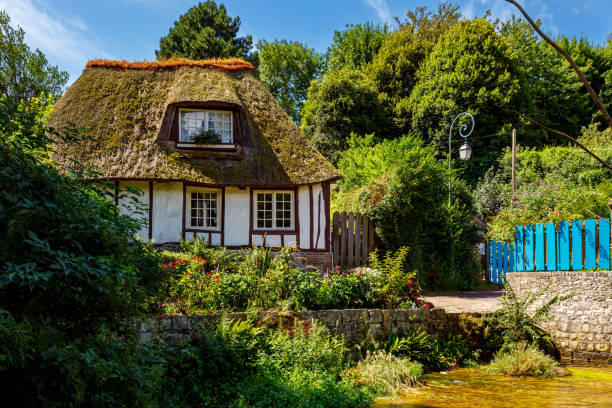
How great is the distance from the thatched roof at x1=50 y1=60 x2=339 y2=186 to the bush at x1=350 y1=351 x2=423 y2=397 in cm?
684

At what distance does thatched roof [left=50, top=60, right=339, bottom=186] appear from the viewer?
42.3 ft

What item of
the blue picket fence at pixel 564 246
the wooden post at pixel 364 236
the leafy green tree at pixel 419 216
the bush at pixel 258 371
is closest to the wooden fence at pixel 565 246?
the blue picket fence at pixel 564 246

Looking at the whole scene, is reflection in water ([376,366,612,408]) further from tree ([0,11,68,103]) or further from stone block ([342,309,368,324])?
tree ([0,11,68,103])

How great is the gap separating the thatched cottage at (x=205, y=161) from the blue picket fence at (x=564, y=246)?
5.34m

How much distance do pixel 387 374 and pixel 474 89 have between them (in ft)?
67.4

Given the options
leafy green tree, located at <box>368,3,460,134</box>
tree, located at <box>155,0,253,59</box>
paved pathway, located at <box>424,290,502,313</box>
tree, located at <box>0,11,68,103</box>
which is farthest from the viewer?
tree, located at <box>155,0,253,59</box>

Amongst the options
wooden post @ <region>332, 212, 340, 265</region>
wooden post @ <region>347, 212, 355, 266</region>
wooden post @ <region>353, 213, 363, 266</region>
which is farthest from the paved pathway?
wooden post @ <region>332, 212, 340, 265</region>

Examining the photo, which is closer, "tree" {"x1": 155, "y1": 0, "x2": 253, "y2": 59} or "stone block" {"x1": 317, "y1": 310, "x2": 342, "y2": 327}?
"stone block" {"x1": 317, "y1": 310, "x2": 342, "y2": 327}

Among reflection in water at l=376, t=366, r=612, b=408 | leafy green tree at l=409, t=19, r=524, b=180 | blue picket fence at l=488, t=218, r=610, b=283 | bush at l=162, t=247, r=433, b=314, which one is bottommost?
reflection in water at l=376, t=366, r=612, b=408

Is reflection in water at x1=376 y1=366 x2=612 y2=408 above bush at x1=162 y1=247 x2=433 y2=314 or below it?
below

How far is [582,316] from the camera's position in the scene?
28.4 ft

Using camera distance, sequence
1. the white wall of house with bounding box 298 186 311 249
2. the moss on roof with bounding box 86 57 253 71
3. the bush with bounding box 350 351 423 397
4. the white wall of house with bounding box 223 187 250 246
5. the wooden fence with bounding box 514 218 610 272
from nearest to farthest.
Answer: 1. the bush with bounding box 350 351 423 397
2. the wooden fence with bounding box 514 218 610 272
3. the white wall of house with bounding box 223 187 250 246
4. the white wall of house with bounding box 298 186 311 249
5. the moss on roof with bounding box 86 57 253 71

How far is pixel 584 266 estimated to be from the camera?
9070 millimetres

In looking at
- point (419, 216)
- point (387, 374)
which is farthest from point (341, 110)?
point (387, 374)
